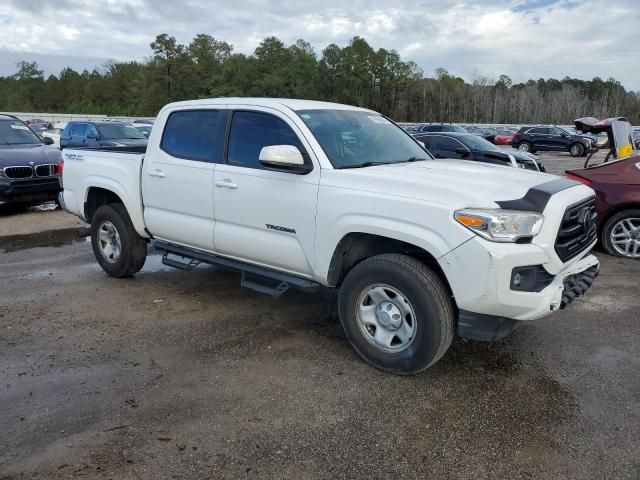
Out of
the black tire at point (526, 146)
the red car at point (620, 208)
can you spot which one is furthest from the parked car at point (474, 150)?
the black tire at point (526, 146)

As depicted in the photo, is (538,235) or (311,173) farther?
(311,173)

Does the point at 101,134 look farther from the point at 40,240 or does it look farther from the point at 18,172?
the point at 40,240

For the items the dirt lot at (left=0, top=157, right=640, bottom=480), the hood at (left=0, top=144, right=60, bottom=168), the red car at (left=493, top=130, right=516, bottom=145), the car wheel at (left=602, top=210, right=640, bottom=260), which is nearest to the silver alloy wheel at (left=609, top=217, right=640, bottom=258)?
the car wheel at (left=602, top=210, right=640, bottom=260)

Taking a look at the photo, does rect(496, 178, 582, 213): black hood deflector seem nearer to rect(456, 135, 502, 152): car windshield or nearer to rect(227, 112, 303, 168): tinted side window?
rect(227, 112, 303, 168): tinted side window

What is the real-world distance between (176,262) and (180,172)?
0.92 meters

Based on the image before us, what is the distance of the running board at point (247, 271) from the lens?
14.5ft

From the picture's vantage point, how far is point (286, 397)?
3615mm

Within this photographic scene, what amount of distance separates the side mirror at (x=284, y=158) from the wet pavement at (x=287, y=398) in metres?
1.45

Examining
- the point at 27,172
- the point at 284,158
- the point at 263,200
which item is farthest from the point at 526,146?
the point at 284,158

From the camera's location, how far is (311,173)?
13.7 feet

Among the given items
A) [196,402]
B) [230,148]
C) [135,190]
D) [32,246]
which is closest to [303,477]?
[196,402]

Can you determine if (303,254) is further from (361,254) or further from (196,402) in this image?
(196,402)

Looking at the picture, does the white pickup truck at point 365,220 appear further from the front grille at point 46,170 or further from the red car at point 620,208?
the front grille at point 46,170

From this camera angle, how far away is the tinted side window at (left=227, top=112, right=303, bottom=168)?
453cm
